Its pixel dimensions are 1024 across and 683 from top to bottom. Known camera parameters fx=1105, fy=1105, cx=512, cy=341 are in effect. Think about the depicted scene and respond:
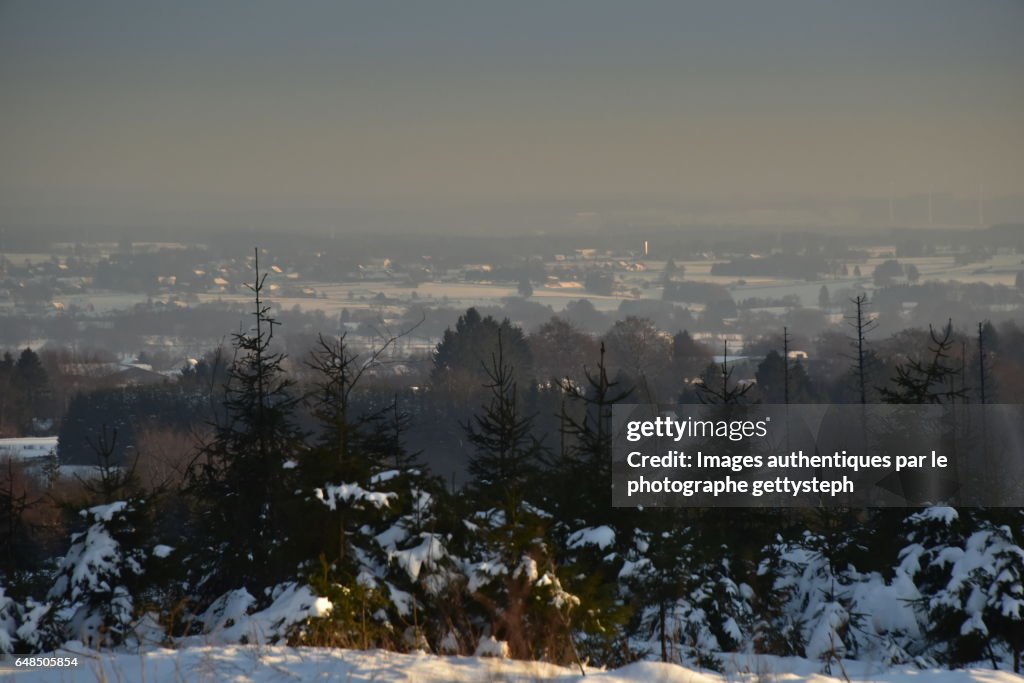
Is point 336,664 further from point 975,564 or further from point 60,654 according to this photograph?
point 975,564

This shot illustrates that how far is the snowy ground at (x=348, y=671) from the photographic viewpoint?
730 centimetres

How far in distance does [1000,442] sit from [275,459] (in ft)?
210

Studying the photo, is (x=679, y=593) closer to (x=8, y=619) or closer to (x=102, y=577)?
(x=102, y=577)

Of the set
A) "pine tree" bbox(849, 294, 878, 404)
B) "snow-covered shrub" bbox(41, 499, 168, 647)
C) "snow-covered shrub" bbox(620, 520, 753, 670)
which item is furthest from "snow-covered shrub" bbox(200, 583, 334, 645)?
"pine tree" bbox(849, 294, 878, 404)

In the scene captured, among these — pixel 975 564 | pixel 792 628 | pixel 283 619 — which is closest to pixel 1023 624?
pixel 975 564

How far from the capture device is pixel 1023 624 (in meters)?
13.0

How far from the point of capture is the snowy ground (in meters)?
7.30

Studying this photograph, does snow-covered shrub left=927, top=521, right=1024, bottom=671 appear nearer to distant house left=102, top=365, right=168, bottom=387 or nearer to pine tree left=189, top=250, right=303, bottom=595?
pine tree left=189, top=250, right=303, bottom=595

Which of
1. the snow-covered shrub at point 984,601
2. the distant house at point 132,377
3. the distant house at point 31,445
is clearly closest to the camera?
the snow-covered shrub at point 984,601

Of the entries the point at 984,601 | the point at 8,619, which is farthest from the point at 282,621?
the point at 984,601

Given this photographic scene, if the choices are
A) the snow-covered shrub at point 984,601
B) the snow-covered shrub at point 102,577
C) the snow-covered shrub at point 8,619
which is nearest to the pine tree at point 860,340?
the snow-covered shrub at point 984,601

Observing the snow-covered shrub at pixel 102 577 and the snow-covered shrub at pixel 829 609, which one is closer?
the snow-covered shrub at pixel 102 577

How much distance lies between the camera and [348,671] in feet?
24.4

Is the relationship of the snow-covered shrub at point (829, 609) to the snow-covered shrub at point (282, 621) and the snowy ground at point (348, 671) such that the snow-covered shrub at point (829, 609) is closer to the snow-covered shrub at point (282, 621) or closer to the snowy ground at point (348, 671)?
the snowy ground at point (348, 671)
